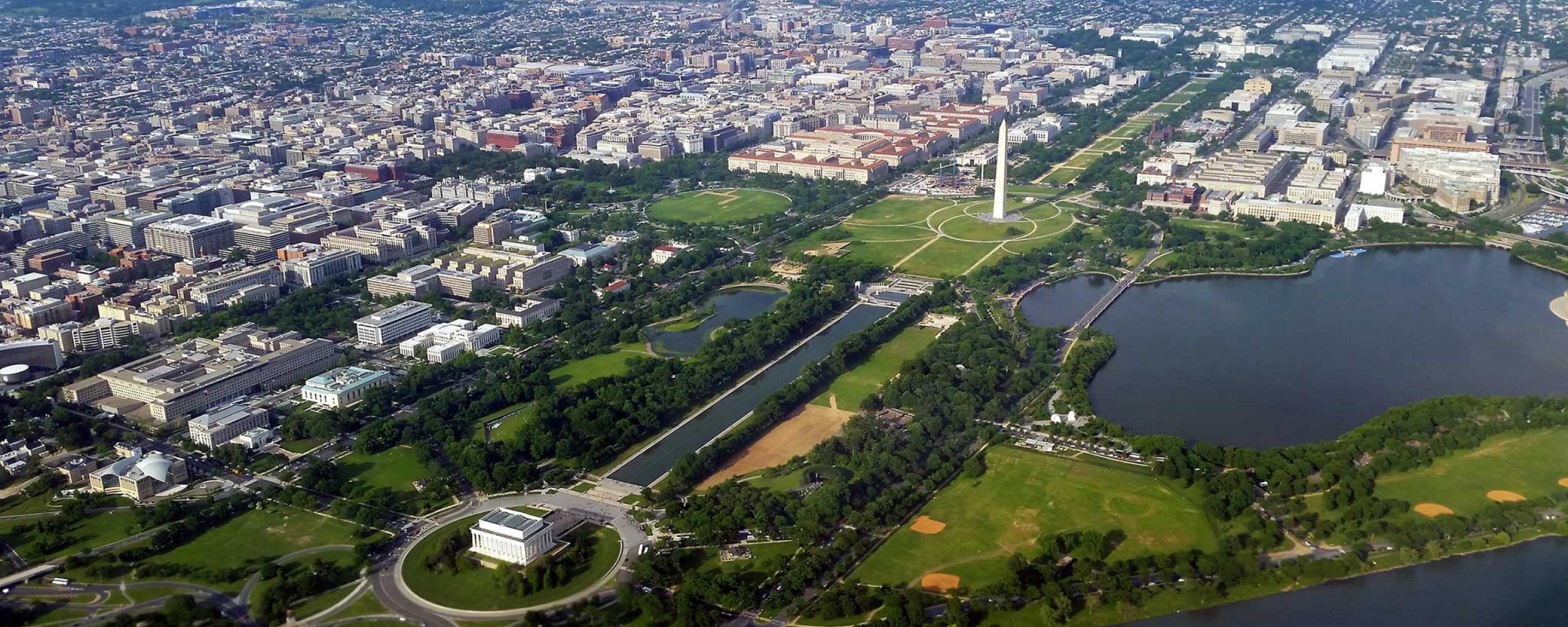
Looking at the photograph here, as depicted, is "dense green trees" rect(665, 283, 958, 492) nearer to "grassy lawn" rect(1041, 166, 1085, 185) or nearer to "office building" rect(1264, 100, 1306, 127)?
"grassy lawn" rect(1041, 166, 1085, 185)

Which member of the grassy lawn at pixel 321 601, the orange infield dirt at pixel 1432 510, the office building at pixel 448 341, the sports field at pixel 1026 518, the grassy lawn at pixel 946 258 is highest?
the office building at pixel 448 341

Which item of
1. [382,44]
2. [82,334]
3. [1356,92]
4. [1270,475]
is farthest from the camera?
[382,44]

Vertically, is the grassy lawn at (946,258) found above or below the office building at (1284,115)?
below

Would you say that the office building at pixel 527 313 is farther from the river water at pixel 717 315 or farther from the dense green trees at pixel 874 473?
the dense green trees at pixel 874 473

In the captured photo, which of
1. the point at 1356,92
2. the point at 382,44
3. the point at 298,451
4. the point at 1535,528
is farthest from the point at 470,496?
the point at 382,44

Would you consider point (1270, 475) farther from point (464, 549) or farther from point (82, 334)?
point (82, 334)

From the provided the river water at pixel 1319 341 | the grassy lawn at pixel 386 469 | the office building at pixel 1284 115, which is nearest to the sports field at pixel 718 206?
the river water at pixel 1319 341
